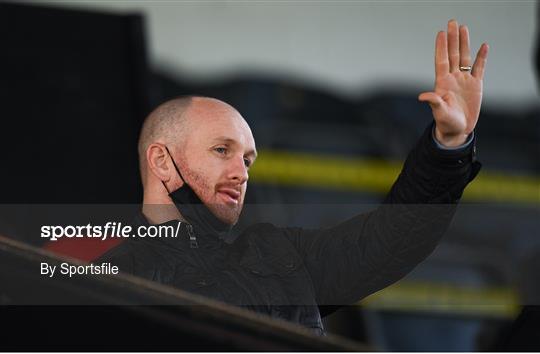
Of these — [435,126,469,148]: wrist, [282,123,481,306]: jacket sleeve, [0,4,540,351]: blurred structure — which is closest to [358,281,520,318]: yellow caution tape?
[0,4,540,351]: blurred structure

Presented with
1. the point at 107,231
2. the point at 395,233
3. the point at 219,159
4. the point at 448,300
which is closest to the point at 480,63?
the point at 395,233

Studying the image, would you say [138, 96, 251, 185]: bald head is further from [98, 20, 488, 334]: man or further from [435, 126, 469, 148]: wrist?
[435, 126, 469, 148]: wrist

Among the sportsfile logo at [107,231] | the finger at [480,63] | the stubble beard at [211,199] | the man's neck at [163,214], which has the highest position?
the finger at [480,63]

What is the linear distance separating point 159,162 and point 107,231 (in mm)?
344

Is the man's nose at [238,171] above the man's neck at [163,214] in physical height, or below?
above

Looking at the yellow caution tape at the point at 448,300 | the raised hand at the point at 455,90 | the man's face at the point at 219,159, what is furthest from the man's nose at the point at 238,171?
the yellow caution tape at the point at 448,300

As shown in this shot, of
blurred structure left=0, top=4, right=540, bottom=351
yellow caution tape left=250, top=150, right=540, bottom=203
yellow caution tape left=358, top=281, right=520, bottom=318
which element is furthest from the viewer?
yellow caution tape left=250, top=150, right=540, bottom=203

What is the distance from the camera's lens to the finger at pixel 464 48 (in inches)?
48.4

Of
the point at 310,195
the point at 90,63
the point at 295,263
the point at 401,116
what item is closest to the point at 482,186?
the point at 401,116

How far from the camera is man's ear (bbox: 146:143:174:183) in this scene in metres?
1.30

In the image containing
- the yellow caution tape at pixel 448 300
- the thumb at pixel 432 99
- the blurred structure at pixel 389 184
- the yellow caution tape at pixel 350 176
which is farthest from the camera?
the yellow caution tape at pixel 350 176

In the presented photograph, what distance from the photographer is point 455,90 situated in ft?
3.91

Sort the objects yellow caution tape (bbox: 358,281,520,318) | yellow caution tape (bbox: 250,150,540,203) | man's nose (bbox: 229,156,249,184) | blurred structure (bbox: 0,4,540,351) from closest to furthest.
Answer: man's nose (bbox: 229,156,249,184)
blurred structure (bbox: 0,4,540,351)
yellow caution tape (bbox: 358,281,520,318)
yellow caution tape (bbox: 250,150,540,203)

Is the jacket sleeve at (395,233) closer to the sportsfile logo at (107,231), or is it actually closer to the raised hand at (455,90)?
the raised hand at (455,90)
